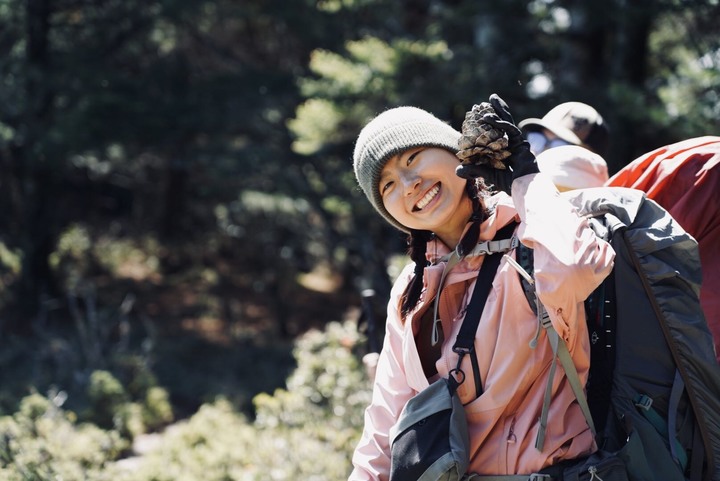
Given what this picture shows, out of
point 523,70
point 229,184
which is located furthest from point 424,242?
point 229,184

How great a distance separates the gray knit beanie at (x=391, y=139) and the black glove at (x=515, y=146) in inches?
9.0

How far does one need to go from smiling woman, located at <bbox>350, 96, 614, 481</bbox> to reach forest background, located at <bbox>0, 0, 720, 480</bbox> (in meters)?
1.96

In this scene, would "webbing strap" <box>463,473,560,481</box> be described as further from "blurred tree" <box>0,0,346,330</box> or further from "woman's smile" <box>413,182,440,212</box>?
"blurred tree" <box>0,0,346,330</box>

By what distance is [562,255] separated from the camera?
5.62ft

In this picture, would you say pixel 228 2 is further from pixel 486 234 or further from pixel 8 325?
pixel 486 234

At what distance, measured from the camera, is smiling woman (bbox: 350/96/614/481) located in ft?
5.83

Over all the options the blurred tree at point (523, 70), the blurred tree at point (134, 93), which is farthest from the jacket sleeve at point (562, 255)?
the blurred tree at point (134, 93)

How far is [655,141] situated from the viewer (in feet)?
24.6

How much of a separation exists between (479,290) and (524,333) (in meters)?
0.16

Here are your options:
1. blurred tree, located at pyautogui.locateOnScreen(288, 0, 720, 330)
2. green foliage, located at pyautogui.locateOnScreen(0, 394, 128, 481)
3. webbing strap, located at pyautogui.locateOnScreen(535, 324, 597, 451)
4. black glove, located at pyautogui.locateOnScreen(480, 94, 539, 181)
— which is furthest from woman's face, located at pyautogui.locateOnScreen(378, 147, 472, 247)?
blurred tree, located at pyautogui.locateOnScreen(288, 0, 720, 330)

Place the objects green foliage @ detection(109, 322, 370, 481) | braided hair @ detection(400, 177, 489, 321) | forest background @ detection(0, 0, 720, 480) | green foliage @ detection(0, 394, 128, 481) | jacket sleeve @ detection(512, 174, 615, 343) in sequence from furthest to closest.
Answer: forest background @ detection(0, 0, 720, 480) → green foliage @ detection(109, 322, 370, 481) → green foliage @ detection(0, 394, 128, 481) → braided hair @ detection(400, 177, 489, 321) → jacket sleeve @ detection(512, 174, 615, 343)

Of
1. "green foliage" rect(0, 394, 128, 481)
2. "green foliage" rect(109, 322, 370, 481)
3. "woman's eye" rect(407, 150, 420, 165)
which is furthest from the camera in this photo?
"green foliage" rect(109, 322, 370, 481)

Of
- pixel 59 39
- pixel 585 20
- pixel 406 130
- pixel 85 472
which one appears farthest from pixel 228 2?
pixel 406 130

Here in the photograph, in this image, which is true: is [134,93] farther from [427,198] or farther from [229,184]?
[427,198]
